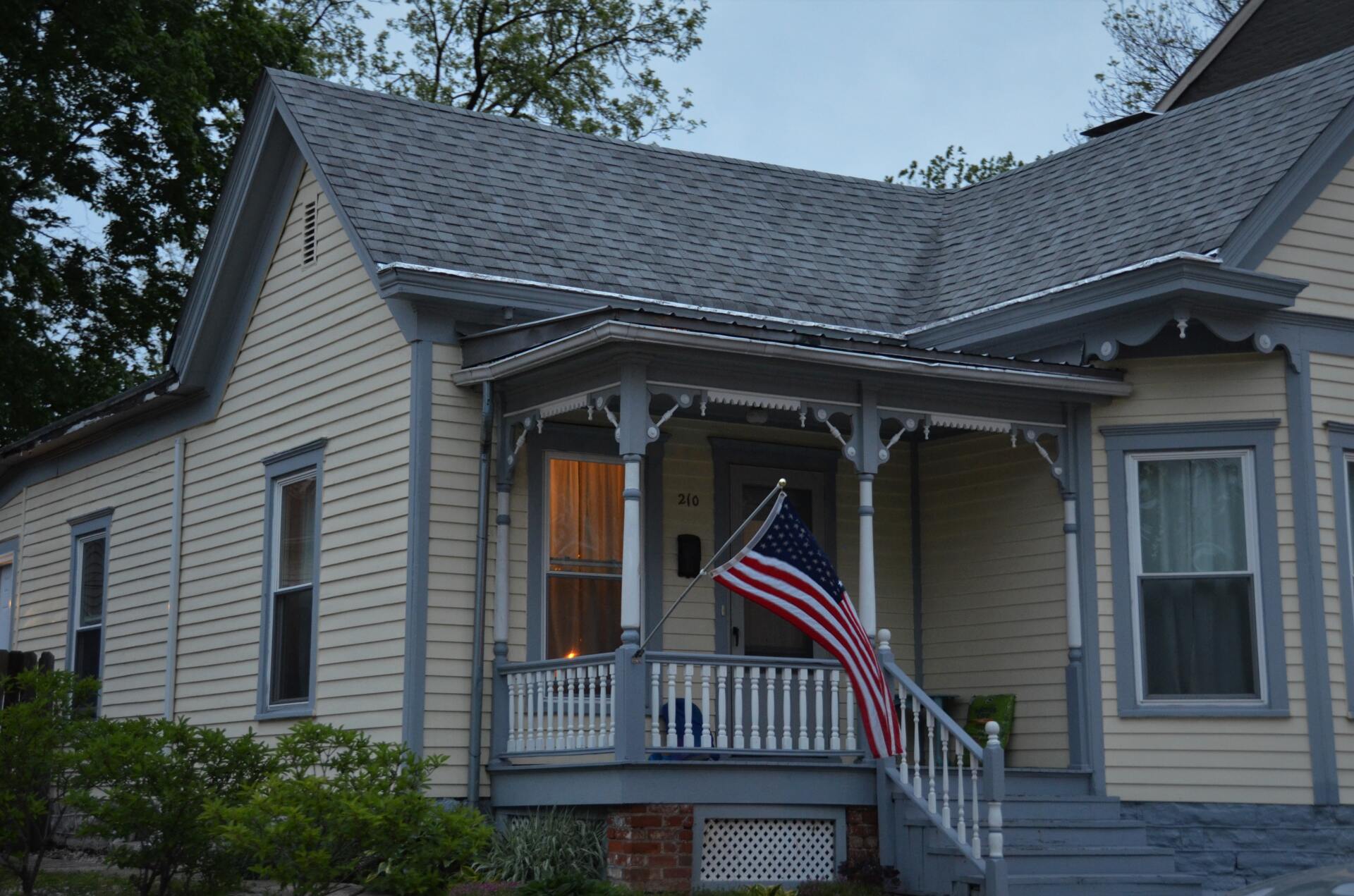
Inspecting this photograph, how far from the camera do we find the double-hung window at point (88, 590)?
18.3 metres

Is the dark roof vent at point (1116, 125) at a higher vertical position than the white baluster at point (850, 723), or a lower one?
higher

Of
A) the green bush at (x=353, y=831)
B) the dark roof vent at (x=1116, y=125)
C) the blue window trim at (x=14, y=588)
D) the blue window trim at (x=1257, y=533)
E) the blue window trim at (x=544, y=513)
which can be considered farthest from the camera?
the blue window trim at (x=14, y=588)

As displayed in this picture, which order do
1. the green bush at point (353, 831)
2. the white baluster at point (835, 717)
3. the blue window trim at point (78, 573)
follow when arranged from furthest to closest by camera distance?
the blue window trim at point (78, 573), the white baluster at point (835, 717), the green bush at point (353, 831)

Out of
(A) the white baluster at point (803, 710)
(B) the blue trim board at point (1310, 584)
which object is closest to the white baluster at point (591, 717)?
(A) the white baluster at point (803, 710)

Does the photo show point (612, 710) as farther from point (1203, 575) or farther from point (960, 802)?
point (1203, 575)

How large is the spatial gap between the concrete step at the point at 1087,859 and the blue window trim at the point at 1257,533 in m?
1.25

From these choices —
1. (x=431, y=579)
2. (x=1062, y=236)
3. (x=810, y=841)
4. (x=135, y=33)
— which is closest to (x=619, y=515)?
(x=431, y=579)

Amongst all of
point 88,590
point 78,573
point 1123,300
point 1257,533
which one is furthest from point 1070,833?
point 78,573

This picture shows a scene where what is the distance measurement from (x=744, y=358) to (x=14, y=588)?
1209cm

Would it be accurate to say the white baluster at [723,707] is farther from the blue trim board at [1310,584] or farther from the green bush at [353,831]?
the blue trim board at [1310,584]

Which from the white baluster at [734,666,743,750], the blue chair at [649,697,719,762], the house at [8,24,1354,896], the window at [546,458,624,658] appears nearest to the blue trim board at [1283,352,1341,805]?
the house at [8,24,1354,896]

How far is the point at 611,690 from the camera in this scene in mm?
12188

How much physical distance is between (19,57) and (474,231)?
14.2 metres

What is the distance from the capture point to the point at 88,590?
18.7 m
